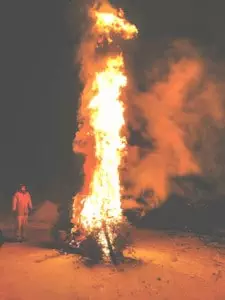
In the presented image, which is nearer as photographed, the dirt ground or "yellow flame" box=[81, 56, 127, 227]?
the dirt ground

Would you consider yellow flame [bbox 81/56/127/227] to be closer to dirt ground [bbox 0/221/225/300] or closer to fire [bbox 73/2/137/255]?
fire [bbox 73/2/137/255]

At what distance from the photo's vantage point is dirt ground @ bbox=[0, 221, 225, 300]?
8.50 meters

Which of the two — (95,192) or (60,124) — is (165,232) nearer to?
(95,192)

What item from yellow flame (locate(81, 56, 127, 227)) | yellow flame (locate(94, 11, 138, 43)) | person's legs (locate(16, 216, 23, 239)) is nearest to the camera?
yellow flame (locate(81, 56, 127, 227))

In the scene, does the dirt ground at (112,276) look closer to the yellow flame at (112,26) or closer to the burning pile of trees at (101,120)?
the burning pile of trees at (101,120)

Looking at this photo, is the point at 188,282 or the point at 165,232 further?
the point at 165,232

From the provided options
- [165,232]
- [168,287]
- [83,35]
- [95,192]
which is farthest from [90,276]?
[165,232]

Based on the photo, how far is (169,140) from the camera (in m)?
16.9

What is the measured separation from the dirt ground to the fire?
1.38 m

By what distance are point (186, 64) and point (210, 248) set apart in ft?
23.5

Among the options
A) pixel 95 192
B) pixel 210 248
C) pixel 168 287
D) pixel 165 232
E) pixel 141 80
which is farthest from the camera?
pixel 141 80

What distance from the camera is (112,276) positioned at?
30.9 feet

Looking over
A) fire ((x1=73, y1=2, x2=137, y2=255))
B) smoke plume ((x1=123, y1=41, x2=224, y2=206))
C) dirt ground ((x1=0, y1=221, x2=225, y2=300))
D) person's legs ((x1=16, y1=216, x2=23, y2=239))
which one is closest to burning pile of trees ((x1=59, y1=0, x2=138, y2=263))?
fire ((x1=73, y1=2, x2=137, y2=255))

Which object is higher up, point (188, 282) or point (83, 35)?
point (83, 35)
